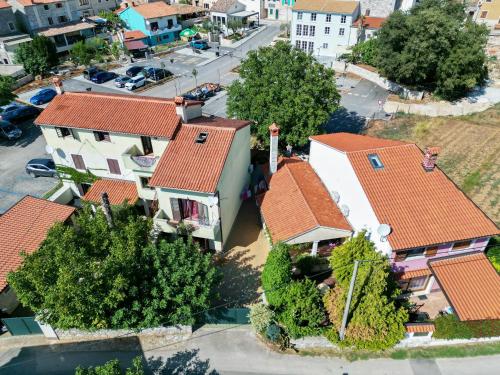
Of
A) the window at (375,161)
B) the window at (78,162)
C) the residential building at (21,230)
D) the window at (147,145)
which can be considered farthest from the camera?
the window at (78,162)

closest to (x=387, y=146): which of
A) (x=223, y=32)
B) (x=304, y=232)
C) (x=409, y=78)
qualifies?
(x=304, y=232)

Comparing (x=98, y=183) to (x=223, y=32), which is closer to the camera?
(x=98, y=183)

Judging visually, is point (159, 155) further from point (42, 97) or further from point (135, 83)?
point (42, 97)

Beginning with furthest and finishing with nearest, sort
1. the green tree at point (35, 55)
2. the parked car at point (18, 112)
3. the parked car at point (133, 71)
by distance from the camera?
→ the parked car at point (133, 71)
the green tree at point (35, 55)
the parked car at point (18, 112)

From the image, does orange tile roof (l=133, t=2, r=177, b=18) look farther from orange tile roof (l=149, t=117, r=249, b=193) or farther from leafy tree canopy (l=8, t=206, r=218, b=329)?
leafy tree canopy (l=8, t=206, r=218, b=329)

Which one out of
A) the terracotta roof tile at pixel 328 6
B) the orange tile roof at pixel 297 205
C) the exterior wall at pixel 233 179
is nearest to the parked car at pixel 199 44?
the terracotta roof tile at pixel 328 6

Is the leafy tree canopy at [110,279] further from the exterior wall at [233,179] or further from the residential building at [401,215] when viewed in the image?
the residential building at [401,215]

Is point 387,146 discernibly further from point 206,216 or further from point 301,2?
point 301,2

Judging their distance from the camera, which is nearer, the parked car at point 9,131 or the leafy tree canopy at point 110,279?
the leafy tree canopy at point 110,279
